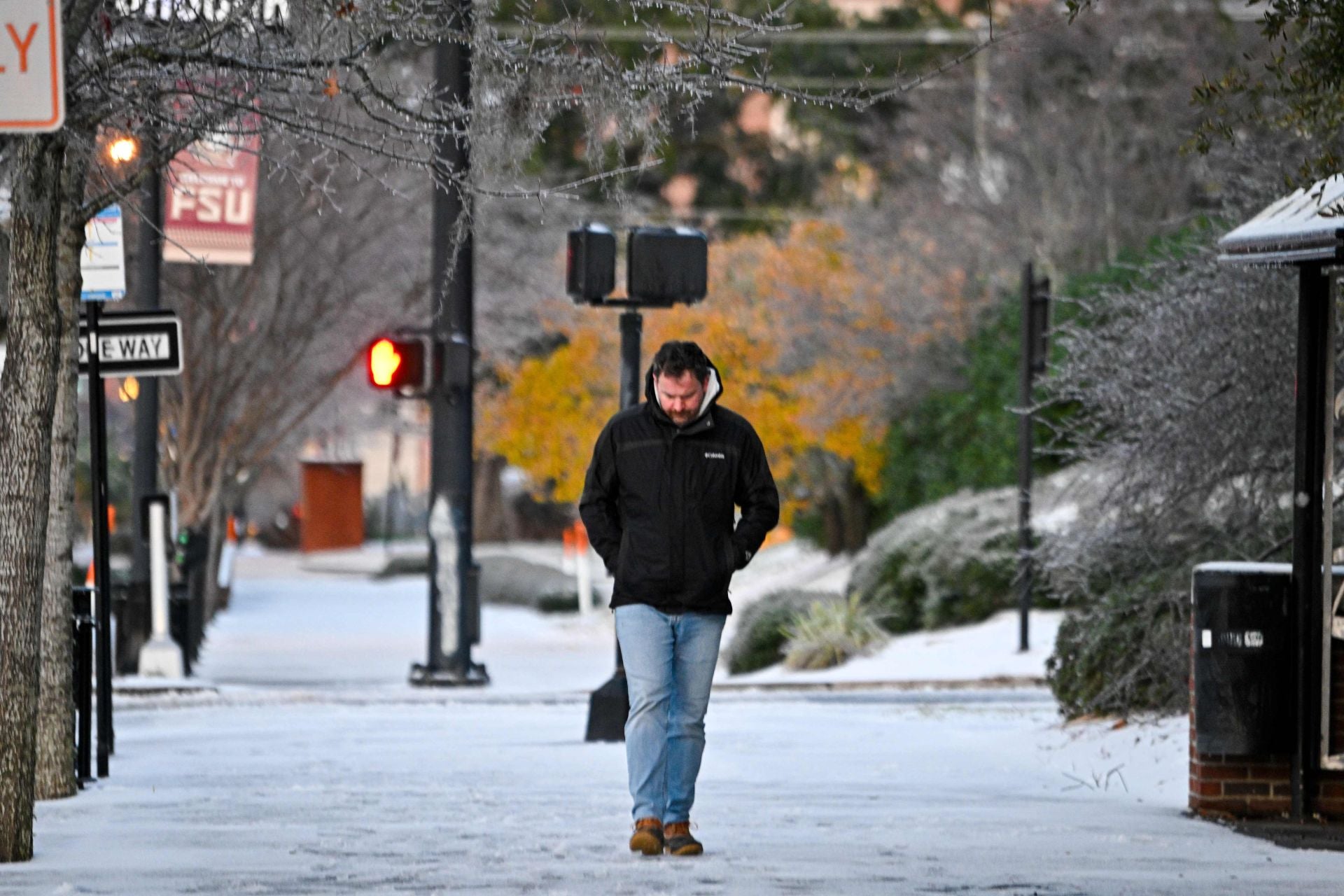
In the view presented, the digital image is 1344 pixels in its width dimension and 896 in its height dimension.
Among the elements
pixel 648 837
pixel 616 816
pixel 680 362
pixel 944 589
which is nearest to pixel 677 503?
pixel 680 362

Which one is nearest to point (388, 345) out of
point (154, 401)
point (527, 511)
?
point (154, 401)

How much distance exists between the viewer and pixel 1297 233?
8367mm

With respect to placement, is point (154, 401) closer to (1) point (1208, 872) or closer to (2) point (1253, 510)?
(2) point (1253, 510)

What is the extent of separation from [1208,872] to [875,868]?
1.10 m

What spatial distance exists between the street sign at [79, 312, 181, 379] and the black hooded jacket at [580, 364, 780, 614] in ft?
14.6

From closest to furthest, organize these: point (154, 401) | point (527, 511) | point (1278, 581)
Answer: point (1278, 581), point (154, 401), point (527, 511)

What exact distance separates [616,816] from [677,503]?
1664 millimetres

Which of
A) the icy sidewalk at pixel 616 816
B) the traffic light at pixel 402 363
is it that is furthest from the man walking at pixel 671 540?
the traffic light at pixel 402 363

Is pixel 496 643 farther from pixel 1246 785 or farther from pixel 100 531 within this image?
pixel 1246 785

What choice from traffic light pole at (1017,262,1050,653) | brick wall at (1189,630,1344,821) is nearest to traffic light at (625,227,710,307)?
brick wall at (1189,630,1344,821)

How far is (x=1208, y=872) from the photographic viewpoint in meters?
7.23

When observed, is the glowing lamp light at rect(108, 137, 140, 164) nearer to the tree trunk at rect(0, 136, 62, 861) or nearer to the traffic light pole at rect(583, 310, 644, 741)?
the tree trunk at rect(0, 136, 62, 861)

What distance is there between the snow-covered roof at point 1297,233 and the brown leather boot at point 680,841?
3167 mm

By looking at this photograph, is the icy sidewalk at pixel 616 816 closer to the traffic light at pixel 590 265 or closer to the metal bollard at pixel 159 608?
the traffic light at pixel 590 265
